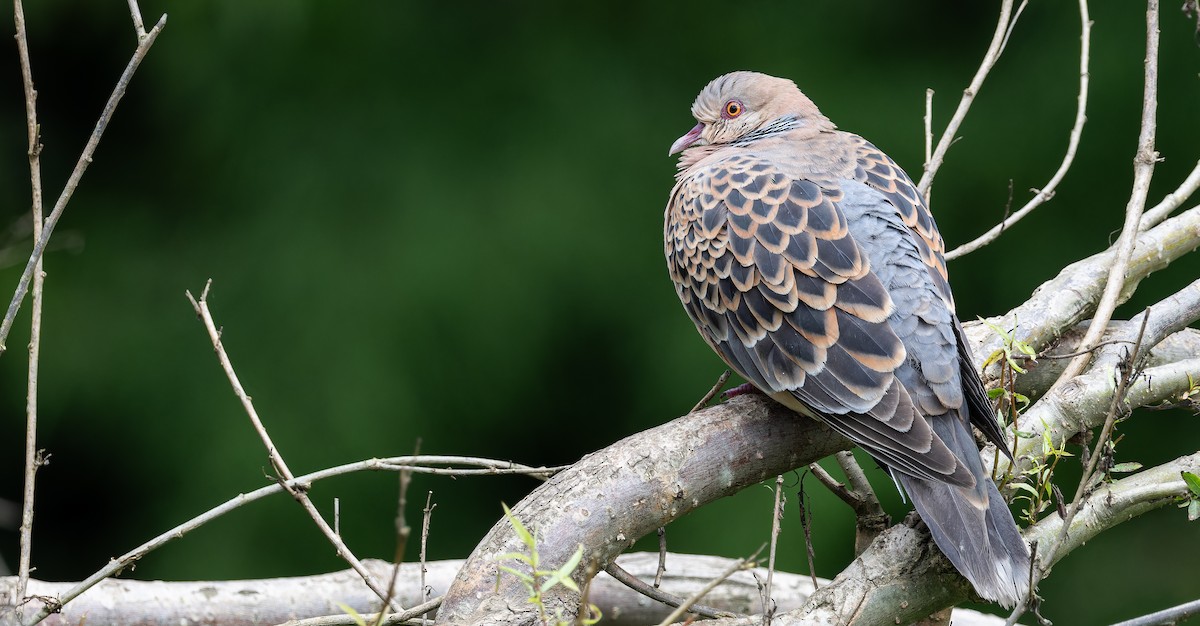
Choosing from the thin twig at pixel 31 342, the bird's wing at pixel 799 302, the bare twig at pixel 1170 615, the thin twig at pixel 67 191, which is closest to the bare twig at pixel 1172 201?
the bird's wing at pixel 799 302

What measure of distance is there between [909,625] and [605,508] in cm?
51

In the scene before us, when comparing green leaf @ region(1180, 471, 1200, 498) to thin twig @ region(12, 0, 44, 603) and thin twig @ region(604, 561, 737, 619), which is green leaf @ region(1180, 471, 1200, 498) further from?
thin twig @ region(12, 0, 44, 603)

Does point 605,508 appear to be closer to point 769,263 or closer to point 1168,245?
point 769,263

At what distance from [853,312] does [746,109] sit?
1.05m

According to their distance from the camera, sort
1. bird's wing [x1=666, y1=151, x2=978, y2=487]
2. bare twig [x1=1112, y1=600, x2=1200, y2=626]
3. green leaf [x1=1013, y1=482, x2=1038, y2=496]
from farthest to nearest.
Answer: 1. bird's wing [x1=666, y1=151, x2=978, y2=487]
2. green leaf [x1=1013, y1=482, x2=1038, y2=496]
3. bare twig [x1=1112, y1=600, x2=1200, y2=626]

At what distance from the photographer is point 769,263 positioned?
2225 millimetres

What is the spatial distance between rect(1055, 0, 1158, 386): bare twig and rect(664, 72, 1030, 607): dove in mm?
236

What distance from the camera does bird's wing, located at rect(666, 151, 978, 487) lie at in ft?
6.42

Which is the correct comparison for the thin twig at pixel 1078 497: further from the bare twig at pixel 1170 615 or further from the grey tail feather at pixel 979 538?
the bare twig at pixel 1170 615

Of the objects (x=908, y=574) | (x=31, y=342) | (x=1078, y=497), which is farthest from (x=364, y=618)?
(x=1078, y=497)

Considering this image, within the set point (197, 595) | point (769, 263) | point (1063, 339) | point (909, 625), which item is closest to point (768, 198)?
point (769, 263)

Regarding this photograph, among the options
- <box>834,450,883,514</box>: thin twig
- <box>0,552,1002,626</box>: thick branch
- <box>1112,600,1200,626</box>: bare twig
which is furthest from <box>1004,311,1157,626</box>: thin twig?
<box>0,552,1002,626</box>: thick branch

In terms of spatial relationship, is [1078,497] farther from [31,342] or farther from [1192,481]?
[31,342]

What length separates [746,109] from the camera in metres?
2.98
